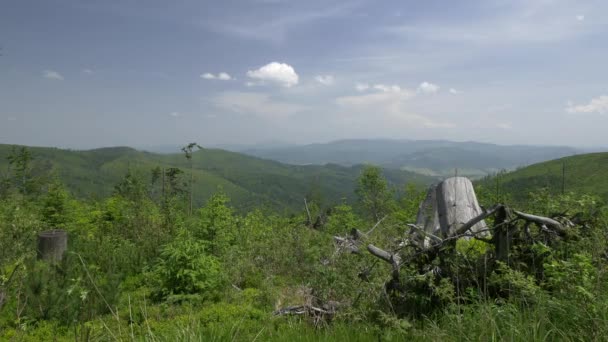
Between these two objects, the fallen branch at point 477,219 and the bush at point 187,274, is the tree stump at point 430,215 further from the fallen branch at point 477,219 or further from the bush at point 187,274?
the bush at point 187,274

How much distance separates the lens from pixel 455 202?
807 centimetres

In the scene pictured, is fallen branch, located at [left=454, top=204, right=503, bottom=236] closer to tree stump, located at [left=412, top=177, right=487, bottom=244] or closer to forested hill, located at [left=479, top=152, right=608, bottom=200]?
tree stump, located at [left=412, top=177, right=487, bottom=244]

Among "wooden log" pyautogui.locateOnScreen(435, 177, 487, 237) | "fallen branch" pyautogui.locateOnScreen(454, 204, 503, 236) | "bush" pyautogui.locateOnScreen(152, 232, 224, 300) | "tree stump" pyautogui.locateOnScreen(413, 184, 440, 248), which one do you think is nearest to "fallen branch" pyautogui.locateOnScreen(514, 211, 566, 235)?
"fallen branch" pyautogui.locateOnScreen(454, 204, 503, 236)

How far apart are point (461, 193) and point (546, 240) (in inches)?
182

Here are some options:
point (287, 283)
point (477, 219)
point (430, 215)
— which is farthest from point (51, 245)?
point (477, 219)

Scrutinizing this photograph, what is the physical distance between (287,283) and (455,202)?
14.4ft

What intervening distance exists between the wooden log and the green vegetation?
3.97 feet

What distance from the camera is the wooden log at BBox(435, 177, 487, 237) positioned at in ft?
26.1

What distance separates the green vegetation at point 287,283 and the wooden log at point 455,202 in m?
1.21

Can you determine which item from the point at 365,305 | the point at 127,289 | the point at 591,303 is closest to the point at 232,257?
the point at 127,289

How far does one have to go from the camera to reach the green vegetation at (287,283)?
2.72 meters

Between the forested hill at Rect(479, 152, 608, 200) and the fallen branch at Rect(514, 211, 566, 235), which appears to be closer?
the fallen branch at Rect(514, 211, 566, 235)

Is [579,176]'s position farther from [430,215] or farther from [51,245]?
[51,245]

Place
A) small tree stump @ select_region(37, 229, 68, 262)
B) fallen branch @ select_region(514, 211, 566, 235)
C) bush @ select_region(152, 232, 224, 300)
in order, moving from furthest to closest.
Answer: small tree stump @ select_region(37, 229, 68, 262) → bush @ select_region(152, 232, 224, 300) → fallen branch @ select_region(514, 211, 566, 235)
